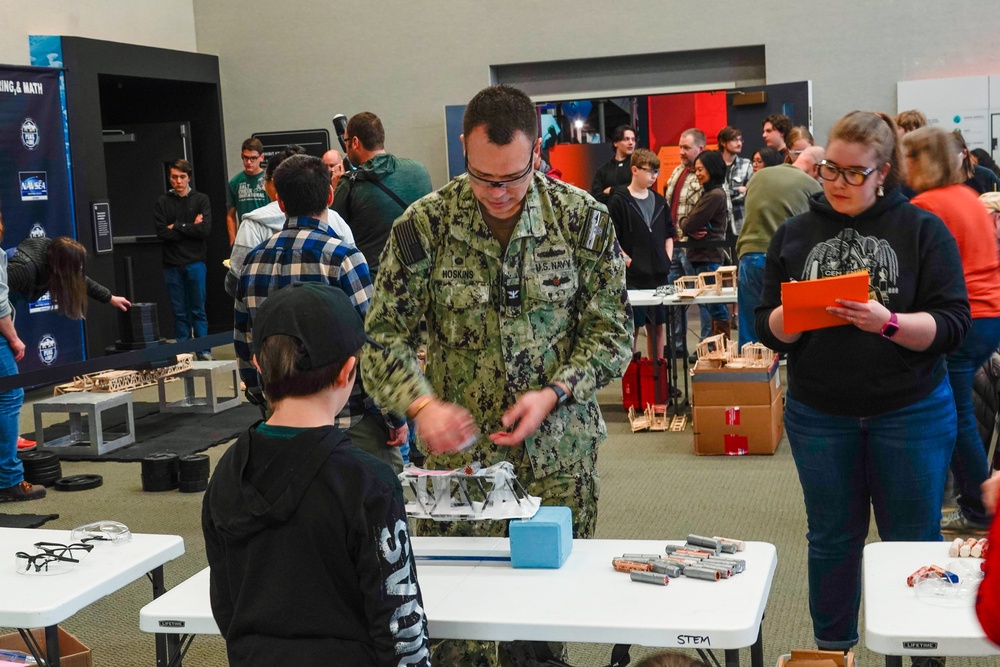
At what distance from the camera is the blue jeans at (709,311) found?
805 centimetres

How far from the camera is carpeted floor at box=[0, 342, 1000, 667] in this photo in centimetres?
362

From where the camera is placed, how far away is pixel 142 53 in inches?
405

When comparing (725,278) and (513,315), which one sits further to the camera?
(725,278)

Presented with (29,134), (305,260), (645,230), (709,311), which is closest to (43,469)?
(305,260)

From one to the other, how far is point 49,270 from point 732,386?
3669mm

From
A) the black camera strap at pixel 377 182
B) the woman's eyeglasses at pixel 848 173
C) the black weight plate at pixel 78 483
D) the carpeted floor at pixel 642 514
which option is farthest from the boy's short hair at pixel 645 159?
the woman's eyeglasses at pixel 848 173

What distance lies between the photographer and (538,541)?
2.26 m

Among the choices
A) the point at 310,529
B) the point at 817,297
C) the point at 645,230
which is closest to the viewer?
the point at 310,529

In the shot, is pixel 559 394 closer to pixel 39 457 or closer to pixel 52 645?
pixel 52 645

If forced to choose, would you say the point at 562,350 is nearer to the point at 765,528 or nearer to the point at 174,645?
the point at 174,645

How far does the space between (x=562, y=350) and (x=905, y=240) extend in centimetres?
88

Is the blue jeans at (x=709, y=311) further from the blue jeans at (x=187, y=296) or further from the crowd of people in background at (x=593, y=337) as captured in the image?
the crowd of people in background at (x=593, y=337)

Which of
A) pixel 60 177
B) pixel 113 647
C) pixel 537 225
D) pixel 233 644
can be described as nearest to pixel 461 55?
pixel 60 177

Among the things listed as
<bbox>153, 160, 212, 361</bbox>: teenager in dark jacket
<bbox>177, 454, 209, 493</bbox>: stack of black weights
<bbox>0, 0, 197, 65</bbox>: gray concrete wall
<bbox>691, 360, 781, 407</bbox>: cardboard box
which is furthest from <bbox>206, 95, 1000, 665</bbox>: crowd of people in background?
<bbox>0, 0, 197, 65</bbox>: gray concrete wall
